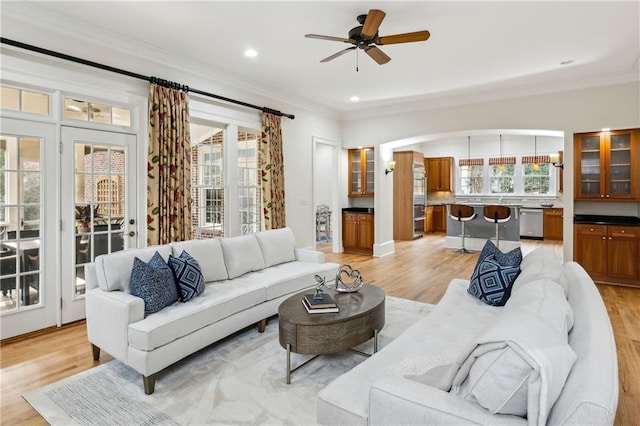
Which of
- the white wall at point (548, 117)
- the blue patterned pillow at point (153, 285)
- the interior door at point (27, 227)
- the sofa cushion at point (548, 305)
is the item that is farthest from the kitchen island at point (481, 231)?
the interior door at point (27, 227)

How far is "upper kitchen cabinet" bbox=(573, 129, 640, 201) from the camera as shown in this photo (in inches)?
212

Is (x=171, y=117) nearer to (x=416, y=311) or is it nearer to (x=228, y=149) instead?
(x=228, y=149)

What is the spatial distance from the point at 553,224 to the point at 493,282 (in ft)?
27.8

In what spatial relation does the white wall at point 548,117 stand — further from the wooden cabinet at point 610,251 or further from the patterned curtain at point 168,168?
the patterned curtain at point 168,168

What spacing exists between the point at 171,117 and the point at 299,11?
202 centimetres

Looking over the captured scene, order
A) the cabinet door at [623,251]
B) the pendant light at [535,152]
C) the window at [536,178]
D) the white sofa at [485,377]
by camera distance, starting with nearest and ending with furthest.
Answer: the white sofa at [485,377]
the cabinet door at [623,251]
the pendant light at [535,152]
the window at [536,178]

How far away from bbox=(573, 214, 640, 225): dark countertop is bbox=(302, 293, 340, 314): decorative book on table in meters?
4.64

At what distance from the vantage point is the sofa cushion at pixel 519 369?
115 cm

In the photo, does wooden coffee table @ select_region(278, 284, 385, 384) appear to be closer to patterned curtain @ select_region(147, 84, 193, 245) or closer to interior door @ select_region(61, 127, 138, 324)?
patterned curtain @ select_region(147, 84, 193, 245)

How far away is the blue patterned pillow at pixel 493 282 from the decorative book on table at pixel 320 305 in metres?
1.19

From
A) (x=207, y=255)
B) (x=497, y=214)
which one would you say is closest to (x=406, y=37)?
(x=207, y=255)

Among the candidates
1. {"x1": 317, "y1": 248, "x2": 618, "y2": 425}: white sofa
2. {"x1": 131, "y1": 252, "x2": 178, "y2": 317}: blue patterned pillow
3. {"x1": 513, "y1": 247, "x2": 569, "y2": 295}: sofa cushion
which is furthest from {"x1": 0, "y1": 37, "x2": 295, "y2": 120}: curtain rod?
{"x1": 513, "y1": 247, "x2": 569, "y2": 295}: sofa cushion

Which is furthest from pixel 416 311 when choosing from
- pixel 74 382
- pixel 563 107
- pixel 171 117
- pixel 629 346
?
pixel 563 107

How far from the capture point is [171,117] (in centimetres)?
446
